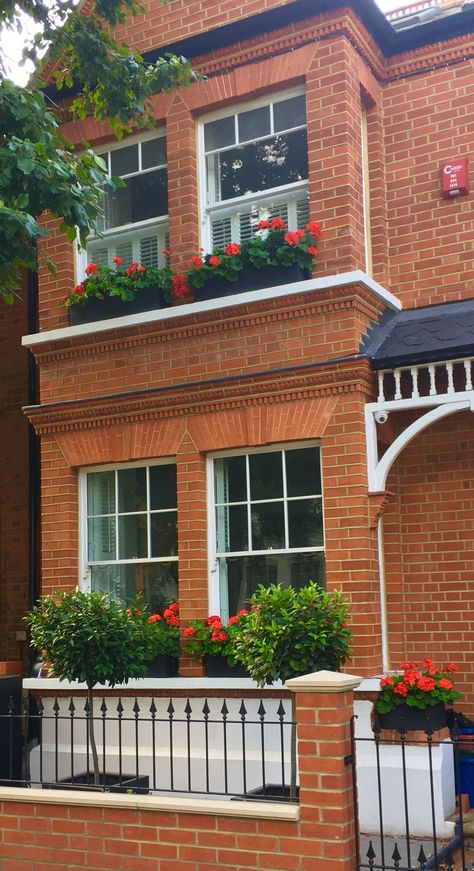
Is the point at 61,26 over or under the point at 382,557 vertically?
over

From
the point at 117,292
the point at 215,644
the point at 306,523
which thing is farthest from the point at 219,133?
the point at 215,644

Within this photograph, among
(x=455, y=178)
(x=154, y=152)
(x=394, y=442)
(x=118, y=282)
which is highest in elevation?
(x=154, y=152)

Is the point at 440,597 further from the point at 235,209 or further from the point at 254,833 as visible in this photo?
the point at 235,209

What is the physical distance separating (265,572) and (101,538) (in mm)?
1956

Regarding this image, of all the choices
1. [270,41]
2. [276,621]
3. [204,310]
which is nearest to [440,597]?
[276,621]

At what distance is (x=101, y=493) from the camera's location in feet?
34.1

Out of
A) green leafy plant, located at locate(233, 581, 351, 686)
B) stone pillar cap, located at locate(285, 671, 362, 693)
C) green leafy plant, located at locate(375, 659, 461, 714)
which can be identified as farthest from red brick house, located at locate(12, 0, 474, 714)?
stone pillar cap, located at locate(285, 671, 362, 693)

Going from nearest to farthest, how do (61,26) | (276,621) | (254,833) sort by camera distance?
(254,833), (276,621), (61,26)

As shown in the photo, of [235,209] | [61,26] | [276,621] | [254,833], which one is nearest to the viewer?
[254,833]

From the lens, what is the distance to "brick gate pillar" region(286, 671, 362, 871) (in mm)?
5898

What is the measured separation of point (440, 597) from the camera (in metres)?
9.12

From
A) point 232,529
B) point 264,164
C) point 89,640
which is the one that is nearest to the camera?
point 89,640

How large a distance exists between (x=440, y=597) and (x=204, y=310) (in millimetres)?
3411

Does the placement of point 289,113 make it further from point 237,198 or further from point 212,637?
point 212,637
